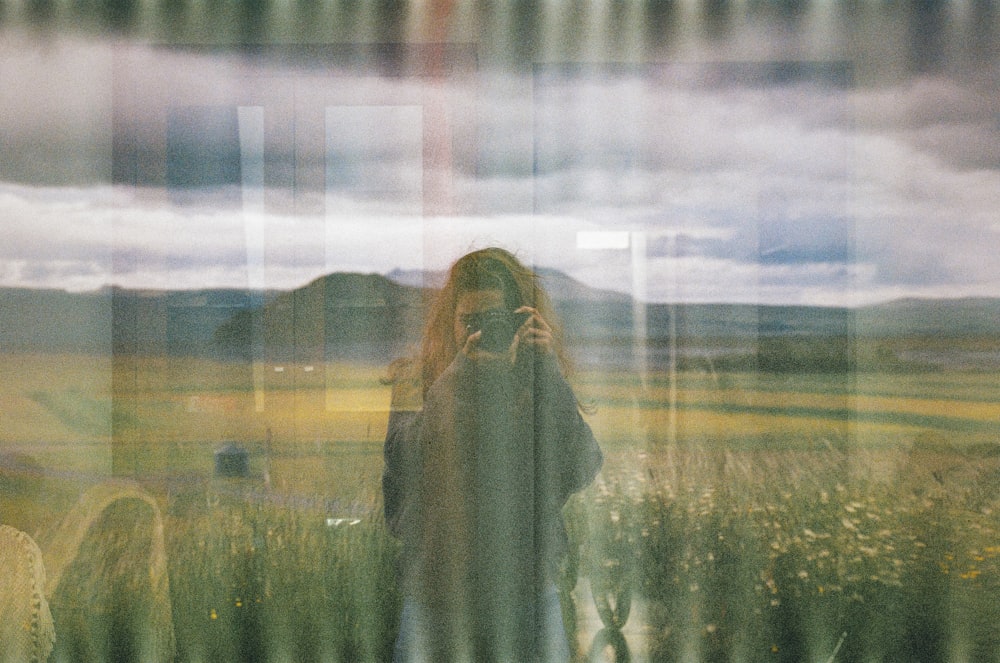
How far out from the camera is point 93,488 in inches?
167

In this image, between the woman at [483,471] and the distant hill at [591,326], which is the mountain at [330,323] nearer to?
the distant hill at [591,326]

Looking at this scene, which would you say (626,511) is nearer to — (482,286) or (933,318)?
(482,286)

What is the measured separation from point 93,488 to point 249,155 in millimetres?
1544

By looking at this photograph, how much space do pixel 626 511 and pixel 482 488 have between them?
24.2 inches

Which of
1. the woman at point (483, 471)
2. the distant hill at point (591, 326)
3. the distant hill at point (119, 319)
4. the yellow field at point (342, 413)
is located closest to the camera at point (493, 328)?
the woman at point (483, 471)

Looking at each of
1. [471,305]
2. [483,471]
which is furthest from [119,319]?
[483,471]

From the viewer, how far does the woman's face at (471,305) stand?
4199 millimetres

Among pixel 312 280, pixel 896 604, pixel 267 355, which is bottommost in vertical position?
pixel 896 604

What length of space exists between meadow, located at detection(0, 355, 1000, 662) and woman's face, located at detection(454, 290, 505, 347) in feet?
1.29

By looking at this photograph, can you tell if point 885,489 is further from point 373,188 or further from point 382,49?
point 382,49

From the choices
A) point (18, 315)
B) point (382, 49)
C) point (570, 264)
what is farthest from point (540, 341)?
point (18, 315)

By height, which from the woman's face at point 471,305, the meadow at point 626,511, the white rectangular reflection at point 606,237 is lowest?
the meadow at point 626,511

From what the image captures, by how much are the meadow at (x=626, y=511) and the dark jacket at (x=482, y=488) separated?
0.32 ft

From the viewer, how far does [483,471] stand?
166 inches
